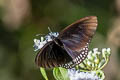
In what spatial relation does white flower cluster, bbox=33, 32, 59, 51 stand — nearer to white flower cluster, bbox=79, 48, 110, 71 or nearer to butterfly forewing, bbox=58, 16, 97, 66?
butterfly forewing, bbox=58, 16, 97, 66

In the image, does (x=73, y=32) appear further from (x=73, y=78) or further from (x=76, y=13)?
(x=76, y=13)

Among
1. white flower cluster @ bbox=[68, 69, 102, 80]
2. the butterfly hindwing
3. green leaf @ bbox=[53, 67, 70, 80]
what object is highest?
the butterfly hindwing

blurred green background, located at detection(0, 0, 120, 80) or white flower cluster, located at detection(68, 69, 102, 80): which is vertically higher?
blurred green background, located at detection(0, 0, 120, 80)

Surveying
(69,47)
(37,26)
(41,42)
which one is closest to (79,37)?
Result: (69,47)

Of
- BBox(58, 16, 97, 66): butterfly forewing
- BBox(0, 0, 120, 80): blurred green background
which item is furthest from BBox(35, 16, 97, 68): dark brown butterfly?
BBox(0, 0, 120, 80): blurred green background

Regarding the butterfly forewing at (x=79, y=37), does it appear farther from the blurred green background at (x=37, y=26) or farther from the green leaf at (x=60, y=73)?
the blurred green background at (x=37, y=26)

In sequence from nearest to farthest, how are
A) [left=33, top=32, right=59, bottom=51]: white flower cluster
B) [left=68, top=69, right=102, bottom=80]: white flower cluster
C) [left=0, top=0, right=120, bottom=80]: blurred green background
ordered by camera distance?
[left=68, top=69, right=102, bottom=80]: white flower cluster
[left=33, top=32, right=59, bottom=51]: white flower cluster
[left=0, top=0, right=120, bottom=80]: blurred green background

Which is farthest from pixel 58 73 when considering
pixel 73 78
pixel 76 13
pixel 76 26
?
pixel 76 13
